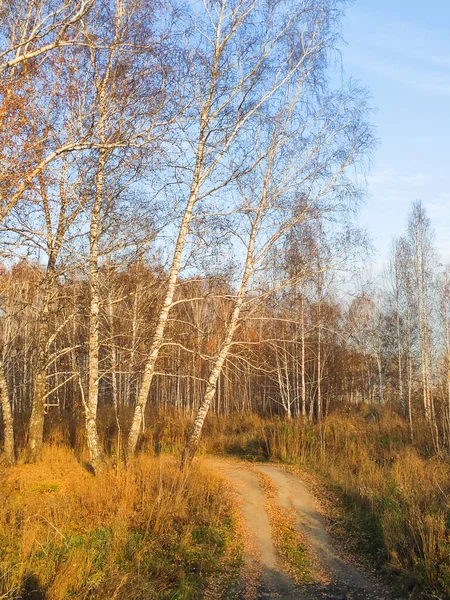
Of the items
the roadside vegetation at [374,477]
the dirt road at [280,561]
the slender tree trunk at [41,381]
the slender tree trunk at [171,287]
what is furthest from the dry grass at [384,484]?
the slender tree trunk at [41,381]

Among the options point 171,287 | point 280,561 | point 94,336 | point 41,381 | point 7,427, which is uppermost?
point 171,287

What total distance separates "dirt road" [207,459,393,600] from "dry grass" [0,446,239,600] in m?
0.39

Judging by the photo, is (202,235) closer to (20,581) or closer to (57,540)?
(57,540)

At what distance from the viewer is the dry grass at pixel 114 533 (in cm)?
477

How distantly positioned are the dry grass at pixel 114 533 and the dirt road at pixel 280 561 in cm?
39

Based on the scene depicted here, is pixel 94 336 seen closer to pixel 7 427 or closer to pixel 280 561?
pixel 7 427

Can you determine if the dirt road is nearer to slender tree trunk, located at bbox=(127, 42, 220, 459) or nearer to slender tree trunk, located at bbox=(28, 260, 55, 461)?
slender tree trunk, located at bbox=(127, 42, 220, 459)

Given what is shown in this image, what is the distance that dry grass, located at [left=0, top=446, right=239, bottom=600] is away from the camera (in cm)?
477

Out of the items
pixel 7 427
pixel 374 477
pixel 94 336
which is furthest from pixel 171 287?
pixel 374 477

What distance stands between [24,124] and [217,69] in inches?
170

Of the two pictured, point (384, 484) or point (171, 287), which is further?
point (171, 287)

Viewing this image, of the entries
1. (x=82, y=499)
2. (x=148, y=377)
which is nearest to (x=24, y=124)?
(x=148, y=377)

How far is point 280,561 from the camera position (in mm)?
6520

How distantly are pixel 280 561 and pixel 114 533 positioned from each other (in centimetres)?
228
